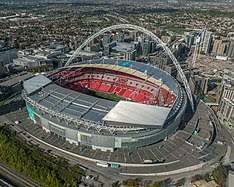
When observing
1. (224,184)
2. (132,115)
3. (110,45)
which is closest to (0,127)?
(132,115)

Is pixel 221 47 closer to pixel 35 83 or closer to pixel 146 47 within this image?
pixel 146 47

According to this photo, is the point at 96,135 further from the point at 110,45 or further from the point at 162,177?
the point at 110,45

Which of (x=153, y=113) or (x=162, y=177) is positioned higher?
(x=153, y=113)

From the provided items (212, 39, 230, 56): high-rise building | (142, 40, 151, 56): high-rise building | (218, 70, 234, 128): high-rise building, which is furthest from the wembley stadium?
(212, 39, 230, 56): high-rise building

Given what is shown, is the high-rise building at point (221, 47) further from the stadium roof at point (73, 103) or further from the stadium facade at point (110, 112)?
the stadium roof at point (73, 103)

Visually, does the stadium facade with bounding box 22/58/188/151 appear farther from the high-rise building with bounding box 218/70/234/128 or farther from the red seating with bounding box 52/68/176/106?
the high-rise building with bounding box 218/70/234/128

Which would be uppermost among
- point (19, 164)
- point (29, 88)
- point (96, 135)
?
point (29, 88)
